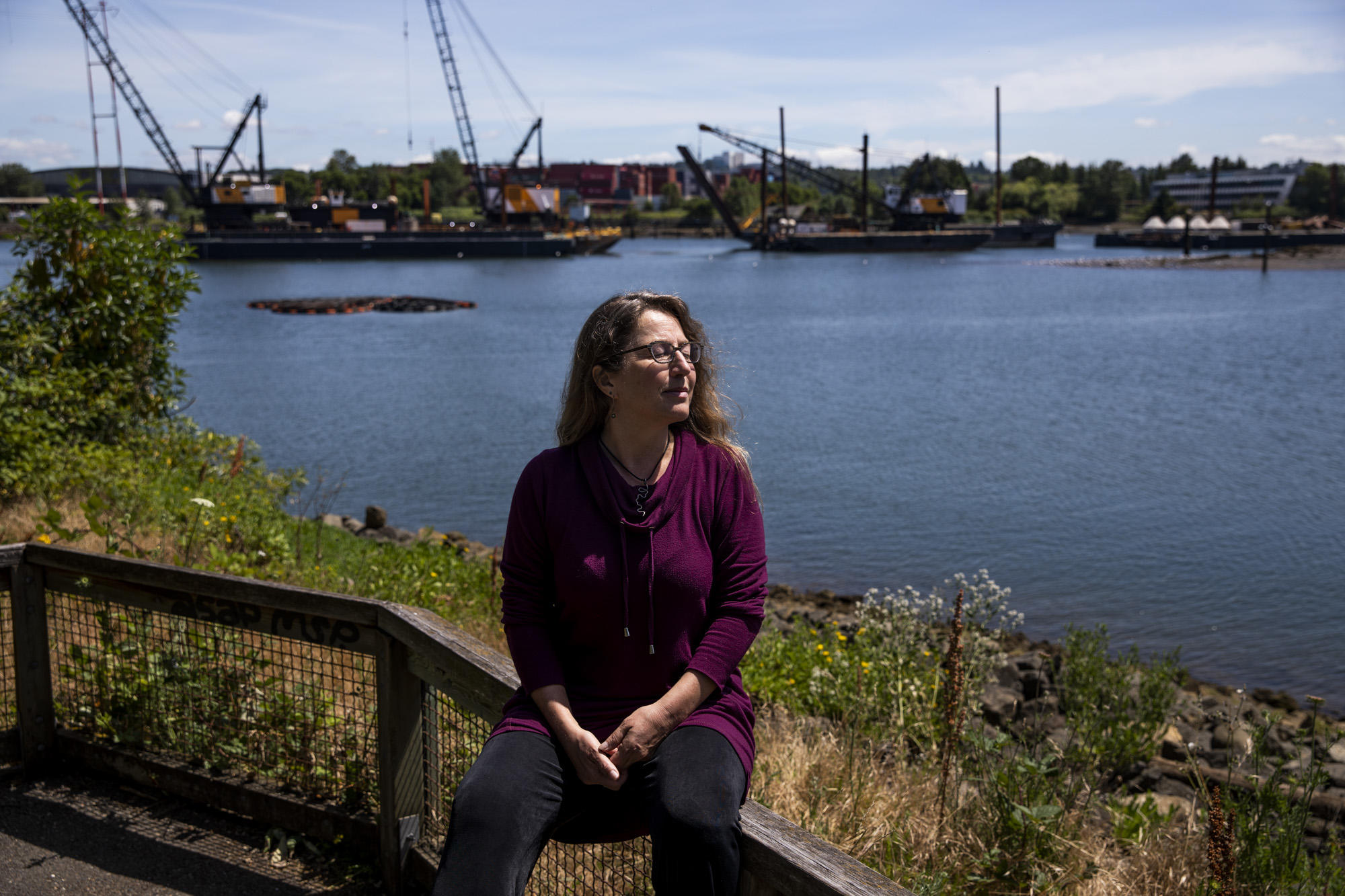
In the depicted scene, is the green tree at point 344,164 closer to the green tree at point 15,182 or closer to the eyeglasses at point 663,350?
the green tree at point 15,182

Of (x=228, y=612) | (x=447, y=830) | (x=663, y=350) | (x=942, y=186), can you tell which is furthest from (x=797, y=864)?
(x=942, y=186)

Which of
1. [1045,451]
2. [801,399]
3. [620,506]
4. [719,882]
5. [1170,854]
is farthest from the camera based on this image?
[801,399]

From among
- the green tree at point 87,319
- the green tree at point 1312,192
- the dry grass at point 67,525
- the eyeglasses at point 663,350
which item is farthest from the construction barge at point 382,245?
the green tree at point 1312,192

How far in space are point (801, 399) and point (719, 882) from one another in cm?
1893

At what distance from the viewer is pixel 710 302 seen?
45.5 metres

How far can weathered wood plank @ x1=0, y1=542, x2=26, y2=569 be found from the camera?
3.25m

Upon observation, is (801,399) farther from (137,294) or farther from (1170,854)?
(1170,854)

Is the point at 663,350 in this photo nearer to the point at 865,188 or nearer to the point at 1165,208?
the point at 865,188

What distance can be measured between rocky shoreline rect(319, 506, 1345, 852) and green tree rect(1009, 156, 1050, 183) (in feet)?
512

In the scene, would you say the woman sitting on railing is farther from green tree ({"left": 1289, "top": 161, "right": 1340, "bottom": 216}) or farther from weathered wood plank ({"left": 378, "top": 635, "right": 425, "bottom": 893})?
green tree ({"left": 1289, "top": 161, "right": 1340, "bottom": 216})

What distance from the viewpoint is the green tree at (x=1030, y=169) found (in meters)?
156

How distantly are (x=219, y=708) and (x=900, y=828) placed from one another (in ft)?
6.68

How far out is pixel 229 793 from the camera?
3.10 meters

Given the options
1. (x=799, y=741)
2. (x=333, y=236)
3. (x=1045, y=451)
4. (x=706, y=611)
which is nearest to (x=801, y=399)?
(x=1045, y=451)
